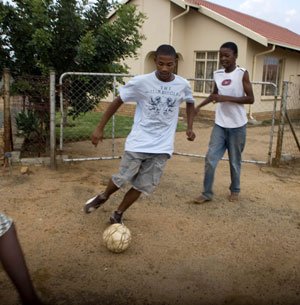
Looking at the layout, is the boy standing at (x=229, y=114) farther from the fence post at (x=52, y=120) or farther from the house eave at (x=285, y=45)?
the house eave at (x=285, y=45)

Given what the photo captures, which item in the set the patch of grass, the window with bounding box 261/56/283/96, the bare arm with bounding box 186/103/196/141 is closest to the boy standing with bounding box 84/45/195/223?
the bare arm with bounding box 186/103/196/141

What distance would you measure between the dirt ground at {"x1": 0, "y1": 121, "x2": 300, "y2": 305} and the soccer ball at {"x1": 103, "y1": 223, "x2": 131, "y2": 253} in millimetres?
68

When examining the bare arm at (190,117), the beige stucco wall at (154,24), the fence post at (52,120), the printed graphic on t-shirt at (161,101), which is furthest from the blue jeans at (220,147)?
the beige stucco wall at (154,24)

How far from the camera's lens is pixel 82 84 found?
709cm

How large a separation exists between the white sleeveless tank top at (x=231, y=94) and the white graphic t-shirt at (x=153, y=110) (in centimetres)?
111

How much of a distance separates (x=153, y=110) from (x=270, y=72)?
13270 mm

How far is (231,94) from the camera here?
4.90 metres

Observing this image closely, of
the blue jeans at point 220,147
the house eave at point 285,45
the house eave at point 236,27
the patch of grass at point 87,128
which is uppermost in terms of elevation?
the house eave at point 236,27

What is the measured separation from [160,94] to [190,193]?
6.85 ft

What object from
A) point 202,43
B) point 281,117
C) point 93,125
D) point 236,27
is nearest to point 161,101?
point 281,117

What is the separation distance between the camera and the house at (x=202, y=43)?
14234mm

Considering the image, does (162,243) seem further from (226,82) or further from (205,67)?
(205,67)

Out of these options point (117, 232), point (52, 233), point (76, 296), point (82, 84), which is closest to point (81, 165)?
point (82, 84)

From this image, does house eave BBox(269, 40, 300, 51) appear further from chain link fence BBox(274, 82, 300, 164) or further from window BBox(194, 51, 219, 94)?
window BBox(194, 51, 219, 94)
